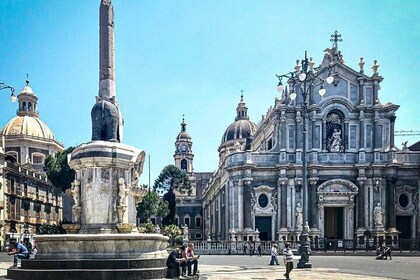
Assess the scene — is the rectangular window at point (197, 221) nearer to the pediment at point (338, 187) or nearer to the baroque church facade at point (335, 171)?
the baroque church facade at point (335, 171)

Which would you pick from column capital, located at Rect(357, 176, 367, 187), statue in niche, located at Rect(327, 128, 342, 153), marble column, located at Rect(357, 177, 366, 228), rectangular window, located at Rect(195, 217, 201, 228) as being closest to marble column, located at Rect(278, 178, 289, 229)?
statue in niche, located at Rect(327, 128, 342, 153)

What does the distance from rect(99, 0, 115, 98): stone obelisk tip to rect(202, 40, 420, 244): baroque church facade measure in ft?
109

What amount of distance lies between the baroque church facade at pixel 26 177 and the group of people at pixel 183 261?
33.5m

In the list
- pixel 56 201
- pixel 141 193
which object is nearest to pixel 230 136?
pixel 56 201

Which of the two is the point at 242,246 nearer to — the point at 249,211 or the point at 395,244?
the point at 249,211

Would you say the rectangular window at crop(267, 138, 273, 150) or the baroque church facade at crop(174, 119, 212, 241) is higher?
the rectangular window at crop(267, 138, 273, 150)

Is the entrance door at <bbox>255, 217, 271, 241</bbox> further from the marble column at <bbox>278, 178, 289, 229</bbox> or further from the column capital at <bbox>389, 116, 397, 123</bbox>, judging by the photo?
the column capital at <bbox>389, 116, 397, 123</bbox>

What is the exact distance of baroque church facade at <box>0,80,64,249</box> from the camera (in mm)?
55062

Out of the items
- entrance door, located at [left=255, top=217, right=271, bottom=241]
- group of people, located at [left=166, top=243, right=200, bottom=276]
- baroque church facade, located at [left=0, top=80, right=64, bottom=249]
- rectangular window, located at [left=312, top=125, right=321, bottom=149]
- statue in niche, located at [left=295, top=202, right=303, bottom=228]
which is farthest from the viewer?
baroque church facade, located at [left=0, top=80, right=64, bottom=249]

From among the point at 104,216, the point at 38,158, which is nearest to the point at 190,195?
the point at 38,158

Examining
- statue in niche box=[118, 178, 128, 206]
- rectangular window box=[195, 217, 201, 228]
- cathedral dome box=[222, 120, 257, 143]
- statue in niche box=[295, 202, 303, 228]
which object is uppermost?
cathedral dome box=[222, 120, 257, 143]

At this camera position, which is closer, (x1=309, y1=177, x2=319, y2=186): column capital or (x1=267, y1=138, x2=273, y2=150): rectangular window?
(x1=309, y1=177, x2=319, y2=186): column capital

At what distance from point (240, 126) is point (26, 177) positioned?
44615 mm

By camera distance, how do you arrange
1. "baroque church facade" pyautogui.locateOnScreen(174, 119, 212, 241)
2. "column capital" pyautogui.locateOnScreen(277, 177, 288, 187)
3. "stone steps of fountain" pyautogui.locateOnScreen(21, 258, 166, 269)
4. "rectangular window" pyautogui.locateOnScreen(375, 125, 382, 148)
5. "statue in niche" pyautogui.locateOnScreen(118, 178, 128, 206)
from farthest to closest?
"baroque church facade" pyautogui.locateOnScreen(174, 119, 212, 241)
"rectangular window" pyautogui.locateOnScreen(375, 125, 382, 148)
"column capital" pyautogui.locateOnScreen(277, 177, 288, 187)
"statue in niche" pyautogui.locateOnScreen(118, 178, 128, 206)
"stone steps of fountain" pyautogui.locateOnScreen(21, 258, 166, 269)
